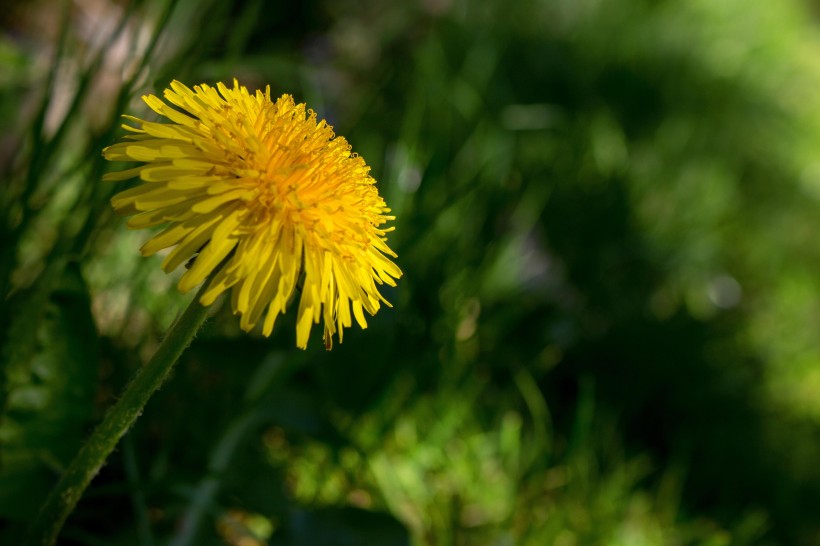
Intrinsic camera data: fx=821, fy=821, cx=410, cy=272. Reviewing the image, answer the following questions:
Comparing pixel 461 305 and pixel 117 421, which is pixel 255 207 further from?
pixel 461 305

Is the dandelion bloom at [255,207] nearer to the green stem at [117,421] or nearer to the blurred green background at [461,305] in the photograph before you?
the green stem at [117,421]

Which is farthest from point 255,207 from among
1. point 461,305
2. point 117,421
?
point 461,305

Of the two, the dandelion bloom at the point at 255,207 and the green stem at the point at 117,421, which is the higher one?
the dandelion bloom at the point at 255,207

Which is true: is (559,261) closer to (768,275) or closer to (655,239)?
(655,239)

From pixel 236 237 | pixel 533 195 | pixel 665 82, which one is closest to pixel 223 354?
pixel 236 237

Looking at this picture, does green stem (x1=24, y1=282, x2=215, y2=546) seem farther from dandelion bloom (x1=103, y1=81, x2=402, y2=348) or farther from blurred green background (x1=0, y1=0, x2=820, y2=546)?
blurred green background (x1=0, y1=0, x2=820, y2=546)

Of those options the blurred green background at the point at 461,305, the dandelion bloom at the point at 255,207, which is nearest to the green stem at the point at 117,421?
the dandelion bloom at the point at 255,207
